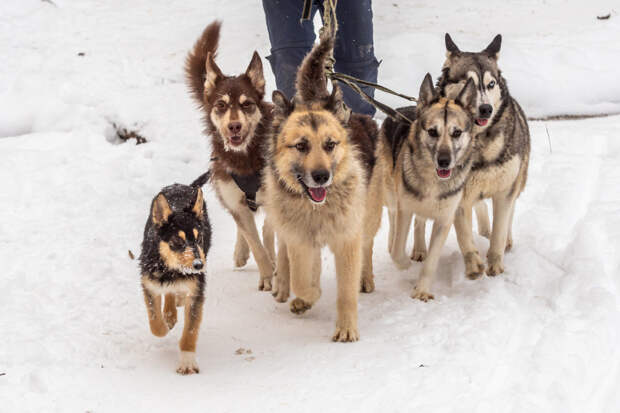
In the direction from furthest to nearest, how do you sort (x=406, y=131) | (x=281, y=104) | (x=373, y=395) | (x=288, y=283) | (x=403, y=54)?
(x=403, y=54) → (x=406, y=131) → (x=288, y=283) → (x=281, y=104) → (x=373, y=395)

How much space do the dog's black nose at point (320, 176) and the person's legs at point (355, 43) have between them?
2309 mm

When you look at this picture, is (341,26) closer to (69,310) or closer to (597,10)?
(69,310)

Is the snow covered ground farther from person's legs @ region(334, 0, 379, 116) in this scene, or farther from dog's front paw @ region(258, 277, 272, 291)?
person's legs @ region(334, 0, 379, 116)

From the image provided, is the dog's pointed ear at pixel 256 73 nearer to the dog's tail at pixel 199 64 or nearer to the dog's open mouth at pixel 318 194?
the dog's tail at pixel 199 64

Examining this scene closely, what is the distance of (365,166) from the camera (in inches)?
171

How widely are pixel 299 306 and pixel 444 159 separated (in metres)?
1.46

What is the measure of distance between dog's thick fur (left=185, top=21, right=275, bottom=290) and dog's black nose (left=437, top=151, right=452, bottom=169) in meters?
1.26

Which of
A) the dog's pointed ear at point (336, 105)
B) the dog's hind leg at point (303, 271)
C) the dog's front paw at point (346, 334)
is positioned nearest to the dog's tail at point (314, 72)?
the dog's pointed ear at point (336, 105)

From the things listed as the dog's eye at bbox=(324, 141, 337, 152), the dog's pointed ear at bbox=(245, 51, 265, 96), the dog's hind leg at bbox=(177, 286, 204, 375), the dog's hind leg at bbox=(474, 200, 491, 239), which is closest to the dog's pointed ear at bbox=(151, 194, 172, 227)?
the dog's hind leg at bbox=(177, 286, 204, 375)

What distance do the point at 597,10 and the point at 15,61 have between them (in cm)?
982

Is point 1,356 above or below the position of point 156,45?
below

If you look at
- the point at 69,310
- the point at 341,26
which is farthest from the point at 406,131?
the point at 69,310

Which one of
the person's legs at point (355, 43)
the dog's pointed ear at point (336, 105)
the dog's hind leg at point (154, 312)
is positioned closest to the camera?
the dog's hind leg at point (154, 312)

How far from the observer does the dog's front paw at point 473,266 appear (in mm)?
4684
